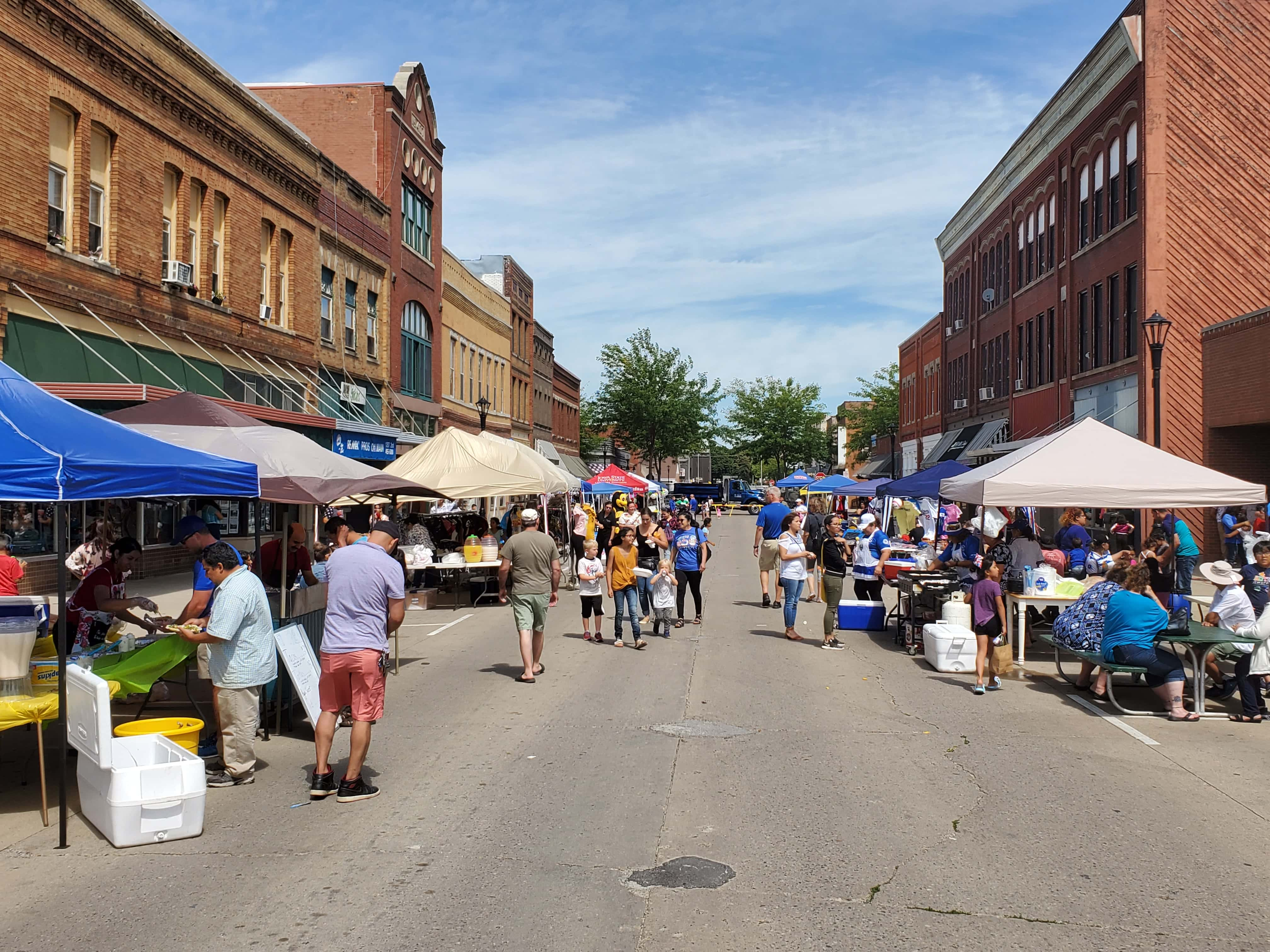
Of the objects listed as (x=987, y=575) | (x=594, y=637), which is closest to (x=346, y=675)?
(x=987, y=575)

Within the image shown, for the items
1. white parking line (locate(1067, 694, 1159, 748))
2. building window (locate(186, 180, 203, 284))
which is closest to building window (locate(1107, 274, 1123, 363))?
white parking line (locate(1067, 694, 1159, 748))

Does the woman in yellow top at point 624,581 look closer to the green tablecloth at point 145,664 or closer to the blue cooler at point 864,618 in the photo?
the blue cooler at point 864,618

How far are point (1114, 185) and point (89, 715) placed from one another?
95.2ft

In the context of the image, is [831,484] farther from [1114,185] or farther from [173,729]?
[173,729]

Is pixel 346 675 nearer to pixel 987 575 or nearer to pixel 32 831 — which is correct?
pixel 32 831

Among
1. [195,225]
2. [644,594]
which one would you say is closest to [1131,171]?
[644,594]

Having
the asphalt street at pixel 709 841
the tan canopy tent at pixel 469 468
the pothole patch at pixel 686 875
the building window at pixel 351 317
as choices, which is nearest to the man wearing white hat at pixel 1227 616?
the asphalt street at pixel 709 841

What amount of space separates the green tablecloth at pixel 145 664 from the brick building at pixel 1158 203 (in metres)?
24.1

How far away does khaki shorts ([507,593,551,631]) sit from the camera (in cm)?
1169

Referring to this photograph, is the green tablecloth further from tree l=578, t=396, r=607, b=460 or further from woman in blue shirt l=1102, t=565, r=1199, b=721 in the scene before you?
tree l=578, t=396, r=607, b=460

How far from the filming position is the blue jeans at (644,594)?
15.1 m

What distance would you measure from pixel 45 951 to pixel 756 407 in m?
88.8

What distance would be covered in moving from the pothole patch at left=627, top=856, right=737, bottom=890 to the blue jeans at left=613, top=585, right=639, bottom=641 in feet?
27.1

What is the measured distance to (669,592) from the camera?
1530 cm
